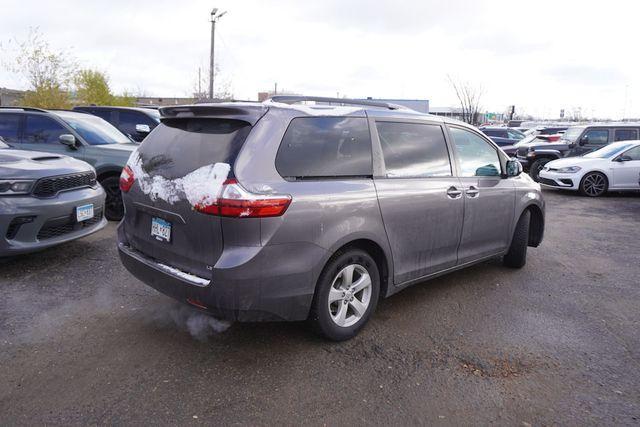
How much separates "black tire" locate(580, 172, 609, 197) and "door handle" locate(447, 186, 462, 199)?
9.06 m

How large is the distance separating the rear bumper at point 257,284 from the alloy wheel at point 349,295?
11.4 inches

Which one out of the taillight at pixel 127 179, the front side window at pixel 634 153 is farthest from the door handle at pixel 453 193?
the front side window at pixel 634 153

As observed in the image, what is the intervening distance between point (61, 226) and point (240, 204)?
3.17 meters

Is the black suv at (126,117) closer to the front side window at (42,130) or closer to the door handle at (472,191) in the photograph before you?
the front side window at (42,130)

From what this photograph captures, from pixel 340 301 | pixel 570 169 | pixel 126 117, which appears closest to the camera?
pixel 340 301

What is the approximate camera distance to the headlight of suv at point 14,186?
455cm

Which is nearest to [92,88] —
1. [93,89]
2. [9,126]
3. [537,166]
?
[93,89]

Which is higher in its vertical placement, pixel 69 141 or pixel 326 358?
pixel 69 141

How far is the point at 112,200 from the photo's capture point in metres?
7.27

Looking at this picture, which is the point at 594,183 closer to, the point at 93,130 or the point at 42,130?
the point at 93,130

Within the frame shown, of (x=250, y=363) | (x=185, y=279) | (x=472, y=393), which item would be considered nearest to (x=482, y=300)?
(x=472, y=393)

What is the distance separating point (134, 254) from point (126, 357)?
76 centimetres

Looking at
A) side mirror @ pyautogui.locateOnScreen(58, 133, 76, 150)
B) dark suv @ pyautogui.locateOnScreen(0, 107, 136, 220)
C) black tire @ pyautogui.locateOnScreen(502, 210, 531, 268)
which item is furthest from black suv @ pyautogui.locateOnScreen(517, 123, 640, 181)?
side mirror @ pyautogui.locateOnScreen(58, 133, 76, 150)

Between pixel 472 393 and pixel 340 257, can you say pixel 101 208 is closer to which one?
pixel 340 257
